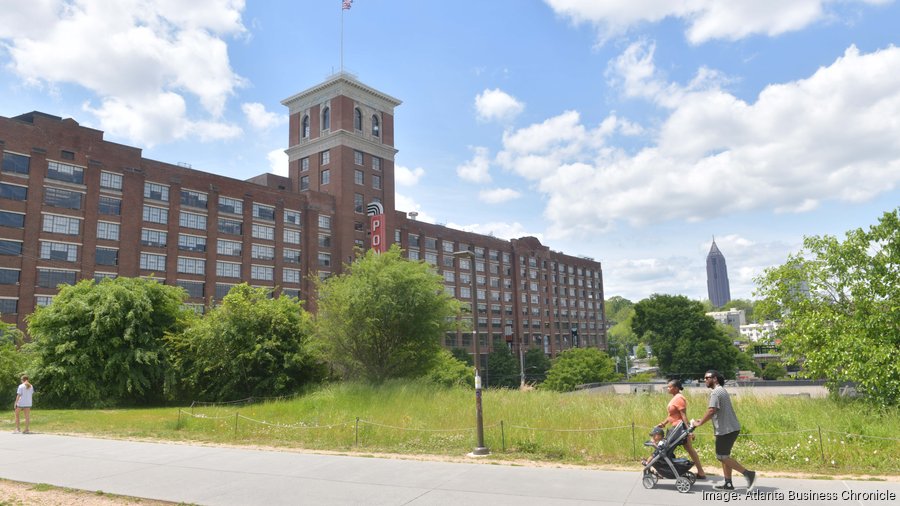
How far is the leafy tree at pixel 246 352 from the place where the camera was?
2856cm

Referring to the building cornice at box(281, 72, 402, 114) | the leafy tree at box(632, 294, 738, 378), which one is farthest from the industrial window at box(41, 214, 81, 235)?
the leafy tree at box(632, 294, 738, 378)

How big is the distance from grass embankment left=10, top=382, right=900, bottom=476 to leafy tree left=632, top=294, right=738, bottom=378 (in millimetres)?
57637

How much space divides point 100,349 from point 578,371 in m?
52.5

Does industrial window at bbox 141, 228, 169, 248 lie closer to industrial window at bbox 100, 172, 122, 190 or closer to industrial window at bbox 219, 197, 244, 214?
industrial window at bbox 100, 172, 122, 190

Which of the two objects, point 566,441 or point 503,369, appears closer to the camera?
point 566,441

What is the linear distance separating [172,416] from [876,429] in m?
21.6

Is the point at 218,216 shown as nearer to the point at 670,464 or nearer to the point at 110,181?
the point at 110,181

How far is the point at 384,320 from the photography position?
1064 inches

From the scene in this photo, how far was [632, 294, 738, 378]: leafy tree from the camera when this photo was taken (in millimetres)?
71250

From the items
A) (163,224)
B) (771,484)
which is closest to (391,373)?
(771,484)

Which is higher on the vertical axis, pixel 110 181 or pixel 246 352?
pixel 110 181

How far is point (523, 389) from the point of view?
22312 mm

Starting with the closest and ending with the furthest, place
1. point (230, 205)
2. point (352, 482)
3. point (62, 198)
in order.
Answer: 1. point (352, 482)
2. point (62, 198)
3. point (230, 205)

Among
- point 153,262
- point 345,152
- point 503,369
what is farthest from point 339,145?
point 503,369
